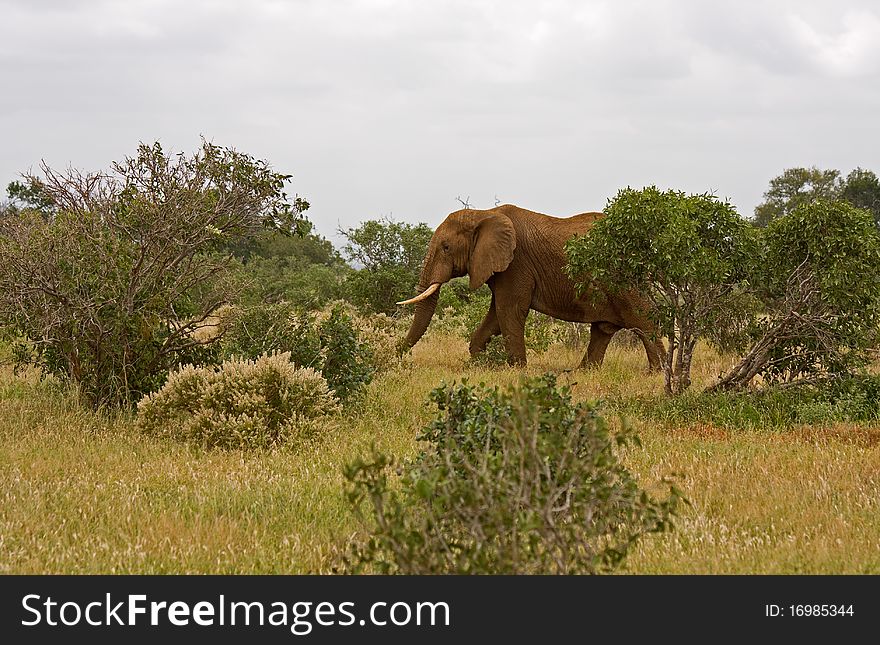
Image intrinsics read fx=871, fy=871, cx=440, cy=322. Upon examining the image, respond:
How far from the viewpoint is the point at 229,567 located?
219 inches

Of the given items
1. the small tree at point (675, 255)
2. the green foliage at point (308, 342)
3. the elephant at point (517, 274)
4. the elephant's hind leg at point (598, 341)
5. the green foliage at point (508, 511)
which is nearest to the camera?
the green foliage at point (508, 511)

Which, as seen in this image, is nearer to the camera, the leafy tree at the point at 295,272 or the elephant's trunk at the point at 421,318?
the elephant's trunk at the point at 421,318

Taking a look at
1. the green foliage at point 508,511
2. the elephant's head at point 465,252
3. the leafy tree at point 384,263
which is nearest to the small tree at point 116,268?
the elephant's head at point 465,252

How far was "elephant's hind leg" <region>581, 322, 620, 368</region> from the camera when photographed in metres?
16.0

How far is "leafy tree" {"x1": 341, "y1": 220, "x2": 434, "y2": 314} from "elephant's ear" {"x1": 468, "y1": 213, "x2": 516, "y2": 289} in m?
8.46

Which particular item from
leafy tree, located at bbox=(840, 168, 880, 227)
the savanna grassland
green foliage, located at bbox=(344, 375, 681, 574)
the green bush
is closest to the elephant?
the savanna grassland

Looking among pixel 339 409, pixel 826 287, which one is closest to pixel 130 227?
pixel 339 409

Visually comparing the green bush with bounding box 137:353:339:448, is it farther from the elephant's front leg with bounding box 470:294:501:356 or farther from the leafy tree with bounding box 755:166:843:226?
the leafy tree with bounding box 755:166:843:226

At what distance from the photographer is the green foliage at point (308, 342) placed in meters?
11.4

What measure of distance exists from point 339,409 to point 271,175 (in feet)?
11.9

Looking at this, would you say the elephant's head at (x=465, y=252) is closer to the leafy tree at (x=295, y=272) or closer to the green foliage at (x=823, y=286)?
the leafy tree at (x=295, y=272)

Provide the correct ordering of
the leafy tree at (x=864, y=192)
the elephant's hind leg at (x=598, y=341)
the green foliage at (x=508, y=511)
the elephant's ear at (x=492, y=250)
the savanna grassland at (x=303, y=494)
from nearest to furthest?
the green foliage at (x=508, y=511) → the savanna grassland at (x=303, y=494) → the elephant's ear at (x=492, y=250) → the elephant's hind leg at (x=598, y=341) → the leafy tree at (x=864, y=192)
